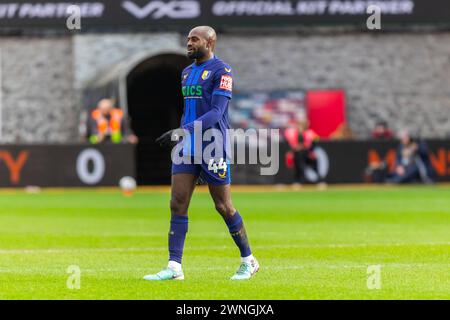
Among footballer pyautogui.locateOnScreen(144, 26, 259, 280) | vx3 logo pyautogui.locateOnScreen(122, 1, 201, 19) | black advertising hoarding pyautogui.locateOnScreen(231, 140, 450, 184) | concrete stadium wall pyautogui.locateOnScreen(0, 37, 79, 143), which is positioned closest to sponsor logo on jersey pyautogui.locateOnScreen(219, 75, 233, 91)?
footballer pyautogui.locateOnScreen(144, 26, 259, 280)

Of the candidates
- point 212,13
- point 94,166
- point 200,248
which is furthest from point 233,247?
point 212,13

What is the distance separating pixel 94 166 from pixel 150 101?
6.19 m

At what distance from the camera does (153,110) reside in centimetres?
3925

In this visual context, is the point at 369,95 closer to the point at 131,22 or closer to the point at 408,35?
the point at 408,35

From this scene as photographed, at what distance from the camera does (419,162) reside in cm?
3647

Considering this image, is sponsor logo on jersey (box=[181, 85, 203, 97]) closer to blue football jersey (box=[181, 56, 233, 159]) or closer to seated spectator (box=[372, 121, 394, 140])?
blue football jersey (box=[181, 56, 233, 159])

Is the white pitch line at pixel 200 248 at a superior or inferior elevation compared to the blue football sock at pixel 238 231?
inferior

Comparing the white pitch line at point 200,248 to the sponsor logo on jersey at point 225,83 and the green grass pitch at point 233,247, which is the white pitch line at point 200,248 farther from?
the sponsor logo on jersey at point 225,83

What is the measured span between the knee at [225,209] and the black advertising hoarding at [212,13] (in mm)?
28638

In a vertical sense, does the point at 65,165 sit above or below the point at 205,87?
below

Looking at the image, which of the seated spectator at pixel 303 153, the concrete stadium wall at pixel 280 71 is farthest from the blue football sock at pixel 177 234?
the concrete stadium wall at pixel 280 71

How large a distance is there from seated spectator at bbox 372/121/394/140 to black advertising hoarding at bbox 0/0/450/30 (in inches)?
147

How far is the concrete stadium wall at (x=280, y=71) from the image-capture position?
133ft

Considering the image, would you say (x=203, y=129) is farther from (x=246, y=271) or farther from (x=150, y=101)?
(x=150, y=101)
